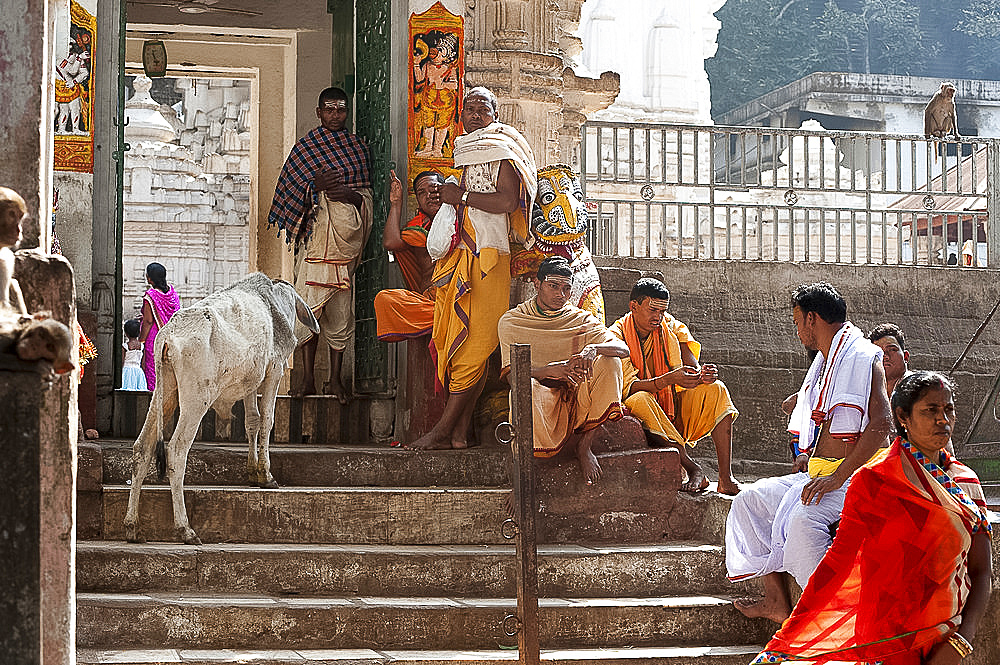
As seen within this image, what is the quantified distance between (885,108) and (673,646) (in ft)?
104

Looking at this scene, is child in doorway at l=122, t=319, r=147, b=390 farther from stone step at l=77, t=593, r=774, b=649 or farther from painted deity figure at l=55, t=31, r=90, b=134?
stone step at l=77, t=593, r=774, b=649

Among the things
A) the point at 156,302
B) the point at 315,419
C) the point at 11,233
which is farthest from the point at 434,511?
the point at 11,233

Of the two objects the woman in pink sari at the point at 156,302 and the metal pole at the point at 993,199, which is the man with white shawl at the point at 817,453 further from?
the metal pole at the point at 993,199

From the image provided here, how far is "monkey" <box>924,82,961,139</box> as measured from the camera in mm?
16641

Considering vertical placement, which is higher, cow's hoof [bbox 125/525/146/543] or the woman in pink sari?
the woman in pink sari

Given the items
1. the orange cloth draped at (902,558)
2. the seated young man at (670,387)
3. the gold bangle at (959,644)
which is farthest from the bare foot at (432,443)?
the gold bangle at (959,644)

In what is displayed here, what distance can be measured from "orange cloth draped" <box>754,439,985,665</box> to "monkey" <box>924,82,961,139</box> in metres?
12.6

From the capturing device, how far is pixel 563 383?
24.6ft

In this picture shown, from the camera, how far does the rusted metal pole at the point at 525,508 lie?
546 centimetres

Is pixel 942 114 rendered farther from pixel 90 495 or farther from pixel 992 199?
pixel 90 495

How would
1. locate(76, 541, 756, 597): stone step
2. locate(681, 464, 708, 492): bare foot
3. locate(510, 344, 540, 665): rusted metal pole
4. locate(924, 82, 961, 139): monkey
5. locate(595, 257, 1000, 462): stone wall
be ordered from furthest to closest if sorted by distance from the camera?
1. locate(924, 82, 961, 139): monkey
2. locate(595, 257, 1000, 462): stone wall
3. locate(681, 464, 708, 492): bare foot
4. locate(76, 541, 756, 597): stone step
5. locate(510, 344, 540, 665): rusted metal pole

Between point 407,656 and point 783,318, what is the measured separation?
6.84 metres

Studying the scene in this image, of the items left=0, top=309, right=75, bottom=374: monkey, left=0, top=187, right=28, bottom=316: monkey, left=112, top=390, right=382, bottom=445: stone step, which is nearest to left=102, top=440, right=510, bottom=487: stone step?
left=112, top=390, right=382, bottom=445: stone step

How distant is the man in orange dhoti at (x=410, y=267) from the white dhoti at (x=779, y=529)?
2906mm
